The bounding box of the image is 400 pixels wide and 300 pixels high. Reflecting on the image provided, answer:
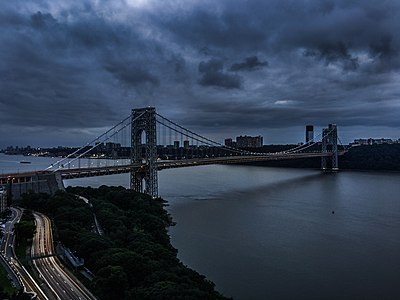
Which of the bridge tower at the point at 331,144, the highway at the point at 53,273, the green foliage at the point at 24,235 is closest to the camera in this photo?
the highway at the point at 53,273

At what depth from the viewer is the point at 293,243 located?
12.3 meters

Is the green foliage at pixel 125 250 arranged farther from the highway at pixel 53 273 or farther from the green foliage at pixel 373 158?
the green foliage at pixel 373 158

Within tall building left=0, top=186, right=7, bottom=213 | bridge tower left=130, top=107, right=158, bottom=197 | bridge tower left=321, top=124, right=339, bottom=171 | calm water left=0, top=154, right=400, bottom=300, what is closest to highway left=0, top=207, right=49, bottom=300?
tall building left=0, top=186, right=7, bottom=213

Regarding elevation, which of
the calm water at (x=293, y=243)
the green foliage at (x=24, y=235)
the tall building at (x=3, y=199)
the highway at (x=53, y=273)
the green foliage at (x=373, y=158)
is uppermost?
the green foliage at (x=373, y=158)

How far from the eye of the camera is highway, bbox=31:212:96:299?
7.23 meters

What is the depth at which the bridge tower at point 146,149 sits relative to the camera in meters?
20.8

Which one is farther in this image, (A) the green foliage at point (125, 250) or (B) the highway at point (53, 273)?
(B) the highway at point (53, 273)

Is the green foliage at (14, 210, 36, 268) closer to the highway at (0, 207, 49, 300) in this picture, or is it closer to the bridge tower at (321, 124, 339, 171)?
the highway at (0, 207, 49, 300)

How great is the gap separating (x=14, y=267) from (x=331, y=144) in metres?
49.4

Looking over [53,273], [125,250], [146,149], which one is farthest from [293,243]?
[146,149]

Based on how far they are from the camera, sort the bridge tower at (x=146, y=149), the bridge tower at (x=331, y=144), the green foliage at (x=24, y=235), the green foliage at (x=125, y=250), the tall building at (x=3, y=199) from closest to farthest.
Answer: the green foliage at (x=125, y=250), the green foliage at (x=24, y=235), the tall building at (x=3, y=199), the bridge tower at (x=146, y=149), the bridge tower at (x=331, y=144)

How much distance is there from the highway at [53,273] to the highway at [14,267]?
0.88 feet

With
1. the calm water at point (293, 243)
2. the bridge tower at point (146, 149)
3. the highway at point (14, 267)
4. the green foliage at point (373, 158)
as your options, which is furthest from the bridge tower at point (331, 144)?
the highway at point (14, 267)

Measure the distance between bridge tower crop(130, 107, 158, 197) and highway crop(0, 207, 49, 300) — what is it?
966 cm
